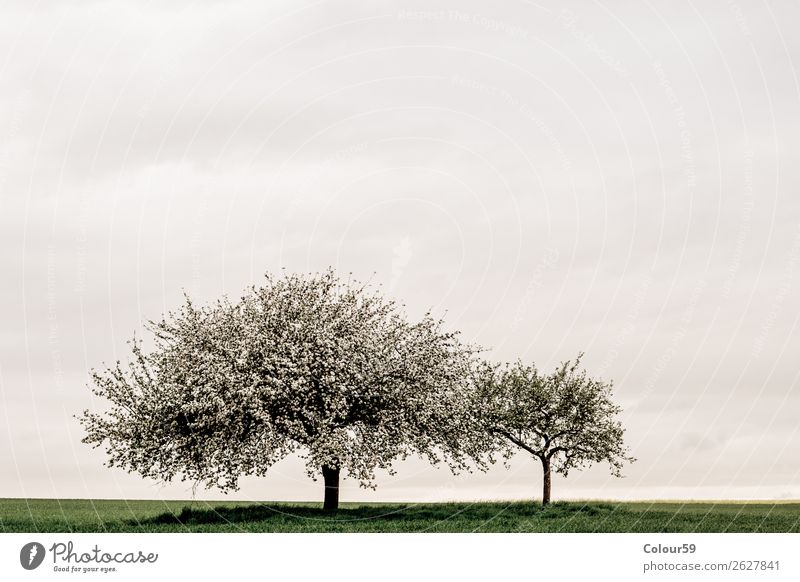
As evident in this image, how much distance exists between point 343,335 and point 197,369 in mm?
7044

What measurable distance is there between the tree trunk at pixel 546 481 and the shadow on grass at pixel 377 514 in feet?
14.9

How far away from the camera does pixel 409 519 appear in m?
38.7

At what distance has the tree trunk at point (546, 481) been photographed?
49.6 metres

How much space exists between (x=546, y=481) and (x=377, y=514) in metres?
14.4

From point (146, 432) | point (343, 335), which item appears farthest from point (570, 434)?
point (146, 432)

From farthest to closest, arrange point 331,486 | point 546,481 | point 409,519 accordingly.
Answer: point 546,481
point 331,486
point 409,519

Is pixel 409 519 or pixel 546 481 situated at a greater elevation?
pixel 546 481

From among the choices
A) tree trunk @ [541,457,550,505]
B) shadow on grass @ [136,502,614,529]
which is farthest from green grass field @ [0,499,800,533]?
tree trunk @ [541,457,550,505]

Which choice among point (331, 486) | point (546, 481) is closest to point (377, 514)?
point (331, 486)

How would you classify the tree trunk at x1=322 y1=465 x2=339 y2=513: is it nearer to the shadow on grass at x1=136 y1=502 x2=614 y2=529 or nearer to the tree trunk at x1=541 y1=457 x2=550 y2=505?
the shadow on grass at x1=136 y1=502 x2=614 y2=529

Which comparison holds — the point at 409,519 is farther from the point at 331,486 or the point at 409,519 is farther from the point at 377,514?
the point at 331,486
